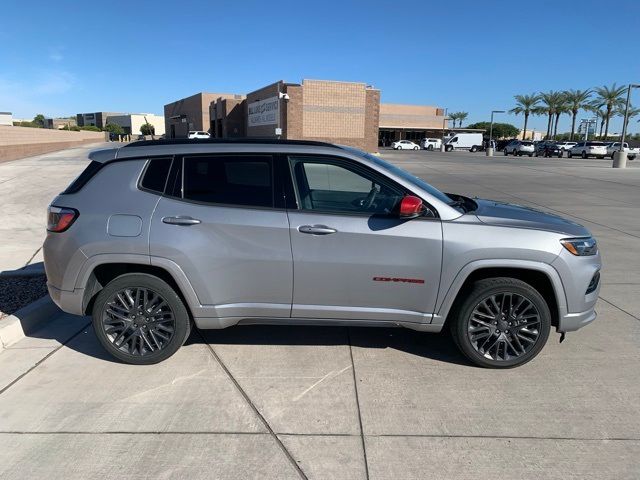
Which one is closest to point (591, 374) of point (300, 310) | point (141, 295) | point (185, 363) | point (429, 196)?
point (429, 196)

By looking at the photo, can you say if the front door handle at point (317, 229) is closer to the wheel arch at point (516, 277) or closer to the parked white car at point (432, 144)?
the wheel arch at point (516, 277)

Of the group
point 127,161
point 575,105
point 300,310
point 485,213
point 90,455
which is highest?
point 575,105

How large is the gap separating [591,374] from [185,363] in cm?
326

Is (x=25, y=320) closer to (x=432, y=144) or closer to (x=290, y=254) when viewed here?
(x=290, y=254)

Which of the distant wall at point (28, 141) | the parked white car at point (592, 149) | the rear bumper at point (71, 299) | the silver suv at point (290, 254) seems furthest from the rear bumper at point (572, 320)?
the parked white car at point (592, 149)

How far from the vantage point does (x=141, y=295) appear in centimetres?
409

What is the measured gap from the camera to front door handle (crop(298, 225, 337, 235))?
3844mm

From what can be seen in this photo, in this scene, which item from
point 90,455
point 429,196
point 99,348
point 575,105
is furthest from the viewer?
point 575,105

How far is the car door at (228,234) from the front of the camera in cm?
390

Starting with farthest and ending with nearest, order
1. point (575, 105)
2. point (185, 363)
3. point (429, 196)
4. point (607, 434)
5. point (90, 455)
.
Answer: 1. point (575, 105)
2. point (185, 363)
3. point (429, 196)
4. point (607, 434)
5. point (90, 455)

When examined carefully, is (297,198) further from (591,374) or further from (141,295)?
(591,374)

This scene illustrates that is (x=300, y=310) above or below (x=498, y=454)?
above

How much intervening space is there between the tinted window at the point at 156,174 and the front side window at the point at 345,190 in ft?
3.32

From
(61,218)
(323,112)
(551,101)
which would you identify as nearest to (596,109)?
(551,101)
